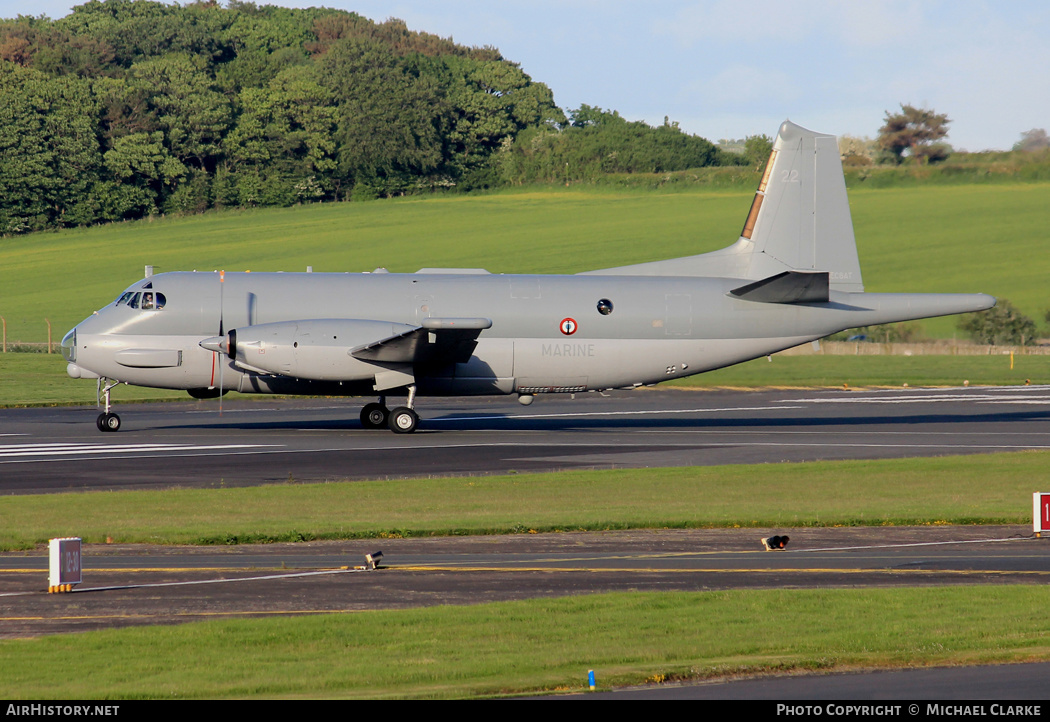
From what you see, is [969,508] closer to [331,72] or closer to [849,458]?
[849,458]

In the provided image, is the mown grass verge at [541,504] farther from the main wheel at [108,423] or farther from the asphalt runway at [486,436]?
the main wheel at [108,423]

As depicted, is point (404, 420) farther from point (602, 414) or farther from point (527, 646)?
point (527, 646)

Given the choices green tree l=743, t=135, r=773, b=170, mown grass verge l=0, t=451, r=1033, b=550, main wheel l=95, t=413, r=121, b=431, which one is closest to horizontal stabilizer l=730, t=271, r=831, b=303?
mown grass verge l=0, t=451, r=1033, b=550

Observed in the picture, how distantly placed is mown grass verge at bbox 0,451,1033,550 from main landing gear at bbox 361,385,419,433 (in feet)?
27.5

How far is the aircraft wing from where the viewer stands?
29.6 metres

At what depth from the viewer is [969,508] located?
19.9 m

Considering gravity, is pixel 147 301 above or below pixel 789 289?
below

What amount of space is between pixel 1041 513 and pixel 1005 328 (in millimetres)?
55402

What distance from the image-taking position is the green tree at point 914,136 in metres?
64.0

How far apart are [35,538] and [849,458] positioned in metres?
18.2

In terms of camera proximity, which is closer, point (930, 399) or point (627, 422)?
point (627, 422)

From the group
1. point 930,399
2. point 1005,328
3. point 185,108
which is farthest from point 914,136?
point 185,108

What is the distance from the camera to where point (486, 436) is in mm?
32062

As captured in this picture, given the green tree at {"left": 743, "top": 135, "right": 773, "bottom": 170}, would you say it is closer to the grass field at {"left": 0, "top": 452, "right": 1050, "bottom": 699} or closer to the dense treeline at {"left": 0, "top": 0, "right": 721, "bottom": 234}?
the dense treeline at {"left": 0, "top": 0, "right": 721, "bottom": 234}
